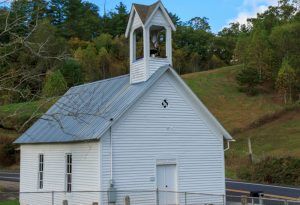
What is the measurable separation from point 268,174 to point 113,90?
59.4ft

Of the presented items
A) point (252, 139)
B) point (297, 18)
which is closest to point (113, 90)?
point (252, 139)

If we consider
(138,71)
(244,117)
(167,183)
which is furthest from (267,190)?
(244,117)

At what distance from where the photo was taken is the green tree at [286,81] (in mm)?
73812

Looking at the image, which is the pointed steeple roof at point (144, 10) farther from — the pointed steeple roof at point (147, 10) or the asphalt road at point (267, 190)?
the asphalt road at point (267, 190)

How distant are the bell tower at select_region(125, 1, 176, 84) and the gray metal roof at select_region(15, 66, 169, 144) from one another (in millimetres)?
609

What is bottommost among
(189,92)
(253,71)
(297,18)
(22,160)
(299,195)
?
(299,195)

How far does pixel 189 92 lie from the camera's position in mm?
24312

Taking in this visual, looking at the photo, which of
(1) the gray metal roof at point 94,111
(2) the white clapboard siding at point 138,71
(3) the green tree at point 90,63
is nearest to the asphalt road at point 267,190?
(2) the white clapboard siding at point 138,71

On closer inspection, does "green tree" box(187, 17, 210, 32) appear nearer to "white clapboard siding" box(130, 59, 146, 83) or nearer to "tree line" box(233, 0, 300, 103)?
"tree line" box(233, 0, 300, 103)

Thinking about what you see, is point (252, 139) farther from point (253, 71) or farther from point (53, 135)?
point (53, 135)

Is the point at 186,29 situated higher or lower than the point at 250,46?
higher

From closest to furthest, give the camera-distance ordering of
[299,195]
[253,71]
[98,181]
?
[98,181] < [299,195] < [253,71]

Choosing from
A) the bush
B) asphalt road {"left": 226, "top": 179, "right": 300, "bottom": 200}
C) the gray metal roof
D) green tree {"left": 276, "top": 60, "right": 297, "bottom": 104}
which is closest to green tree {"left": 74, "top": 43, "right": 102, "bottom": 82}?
green tree {"left": 276, "top": 60, "right": 297, "bottom": 104}

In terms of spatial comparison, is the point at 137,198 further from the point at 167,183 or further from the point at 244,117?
the point at 244,117
